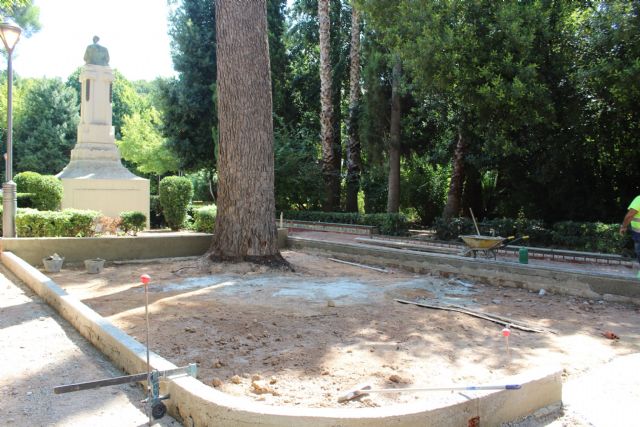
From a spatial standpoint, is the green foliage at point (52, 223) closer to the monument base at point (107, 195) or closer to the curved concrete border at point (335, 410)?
the monument base at point (107, 195)

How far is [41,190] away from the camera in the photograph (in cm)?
1750

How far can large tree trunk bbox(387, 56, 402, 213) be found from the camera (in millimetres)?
19062

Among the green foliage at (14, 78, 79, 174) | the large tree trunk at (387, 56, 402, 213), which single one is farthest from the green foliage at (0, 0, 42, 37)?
the large tree trunk at (387, 56, 402, 213)

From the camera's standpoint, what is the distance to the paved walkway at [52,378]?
12.1 feet

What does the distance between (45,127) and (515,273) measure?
4048cm

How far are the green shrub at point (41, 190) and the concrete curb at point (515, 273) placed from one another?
10.6 meters

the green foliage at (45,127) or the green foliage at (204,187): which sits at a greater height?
the green foliage at (45,127)

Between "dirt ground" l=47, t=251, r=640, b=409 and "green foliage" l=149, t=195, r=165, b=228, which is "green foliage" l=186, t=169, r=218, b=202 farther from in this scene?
"dirt ground" l=47, t=251, r=640, b=409

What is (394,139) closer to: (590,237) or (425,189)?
(425,189)

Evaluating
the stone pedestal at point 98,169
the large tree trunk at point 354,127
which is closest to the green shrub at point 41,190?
the stone pedestal at point 98,169

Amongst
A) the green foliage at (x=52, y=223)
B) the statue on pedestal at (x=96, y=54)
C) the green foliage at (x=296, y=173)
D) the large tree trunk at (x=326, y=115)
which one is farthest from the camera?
the green foliage at (x=296, y=173)

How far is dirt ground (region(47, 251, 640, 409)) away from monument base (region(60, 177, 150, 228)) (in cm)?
1013

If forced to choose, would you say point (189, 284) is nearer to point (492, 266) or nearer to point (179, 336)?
point (179, 336)

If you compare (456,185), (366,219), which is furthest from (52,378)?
(366,219)
